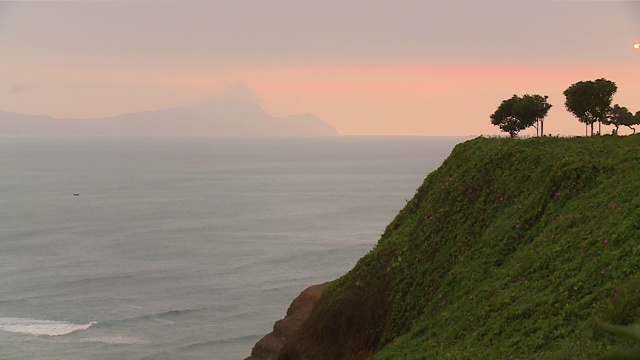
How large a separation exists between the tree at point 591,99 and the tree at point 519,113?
77.4 inches

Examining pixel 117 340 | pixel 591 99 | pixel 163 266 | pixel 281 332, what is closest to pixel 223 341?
pixel 117 340

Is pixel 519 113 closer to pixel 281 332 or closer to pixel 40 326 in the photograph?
pixel 281 332

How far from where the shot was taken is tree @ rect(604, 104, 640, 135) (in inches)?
1912

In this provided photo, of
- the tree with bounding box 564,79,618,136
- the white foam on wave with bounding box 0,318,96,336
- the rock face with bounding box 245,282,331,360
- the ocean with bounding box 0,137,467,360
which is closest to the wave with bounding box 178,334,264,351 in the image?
the ocean with bounding box 0,137,467,360

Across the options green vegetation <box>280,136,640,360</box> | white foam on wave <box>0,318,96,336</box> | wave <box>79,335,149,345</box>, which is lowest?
wave <box>79,335,149,345</box>

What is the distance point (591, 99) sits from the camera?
160ft

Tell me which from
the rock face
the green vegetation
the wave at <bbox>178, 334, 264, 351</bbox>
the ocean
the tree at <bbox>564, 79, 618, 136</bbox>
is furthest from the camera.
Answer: the ocean

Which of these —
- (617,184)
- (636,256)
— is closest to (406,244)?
(617,184)

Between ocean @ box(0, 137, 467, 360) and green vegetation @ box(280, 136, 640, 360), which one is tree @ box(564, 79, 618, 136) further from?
ocean @ box(0, 137, 467, 360)

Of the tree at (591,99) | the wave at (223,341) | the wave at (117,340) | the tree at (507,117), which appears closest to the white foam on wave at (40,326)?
the wave at (117,340)

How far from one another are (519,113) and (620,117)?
7276mm

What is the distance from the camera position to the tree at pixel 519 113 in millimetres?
49969

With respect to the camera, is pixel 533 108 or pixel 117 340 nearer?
pixel 533 108

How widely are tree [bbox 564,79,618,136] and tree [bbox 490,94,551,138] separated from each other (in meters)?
1.97
